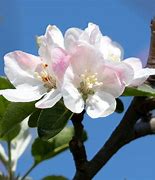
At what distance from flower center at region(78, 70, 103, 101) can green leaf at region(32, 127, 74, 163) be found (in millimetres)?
436

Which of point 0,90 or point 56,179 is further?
point 56,179

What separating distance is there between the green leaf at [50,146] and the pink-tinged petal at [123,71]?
0.47 meters

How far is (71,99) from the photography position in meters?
0.67

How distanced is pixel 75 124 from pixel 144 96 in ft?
0.36

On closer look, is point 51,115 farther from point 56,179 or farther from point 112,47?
point 56,179

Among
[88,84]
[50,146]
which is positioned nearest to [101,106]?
[88,84]

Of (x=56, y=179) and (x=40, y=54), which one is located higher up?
(x=40, y=54)

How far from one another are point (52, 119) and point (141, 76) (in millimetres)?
128

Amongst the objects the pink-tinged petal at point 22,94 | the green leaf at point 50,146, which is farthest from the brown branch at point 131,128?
the green leaf at point 50,146

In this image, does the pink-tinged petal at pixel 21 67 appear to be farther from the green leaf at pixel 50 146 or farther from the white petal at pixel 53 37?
the green leaf at pixel 50 146

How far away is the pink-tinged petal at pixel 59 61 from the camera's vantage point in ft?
2.28

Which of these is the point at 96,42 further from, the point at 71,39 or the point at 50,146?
the point at 50,146

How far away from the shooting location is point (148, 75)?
71cm

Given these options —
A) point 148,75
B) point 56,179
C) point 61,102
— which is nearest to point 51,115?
point 61,102
